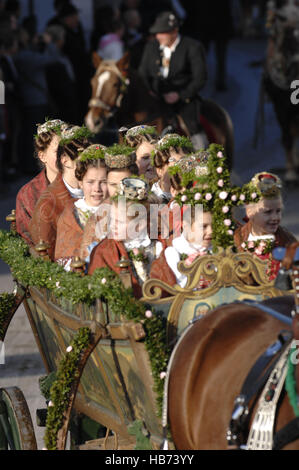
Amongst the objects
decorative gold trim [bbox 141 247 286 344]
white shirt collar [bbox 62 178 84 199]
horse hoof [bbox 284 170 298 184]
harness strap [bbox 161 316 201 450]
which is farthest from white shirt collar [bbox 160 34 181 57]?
harness strap [bbox 161 316 201 450]

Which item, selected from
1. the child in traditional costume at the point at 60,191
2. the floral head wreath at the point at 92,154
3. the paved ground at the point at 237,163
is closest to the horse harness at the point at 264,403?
the paved ground at the point at 237,163

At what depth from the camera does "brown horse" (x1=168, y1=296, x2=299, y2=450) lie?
4.20 m

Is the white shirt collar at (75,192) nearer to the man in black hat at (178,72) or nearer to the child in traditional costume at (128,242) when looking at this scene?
the child in traditional costume at (128,242)

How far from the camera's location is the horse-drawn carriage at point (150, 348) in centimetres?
429

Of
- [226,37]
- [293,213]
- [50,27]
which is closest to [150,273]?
[293,213]

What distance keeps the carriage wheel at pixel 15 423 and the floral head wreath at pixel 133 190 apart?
102 cm

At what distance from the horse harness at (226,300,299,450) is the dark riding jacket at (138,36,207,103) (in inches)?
304

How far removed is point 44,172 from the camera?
6.82 metres

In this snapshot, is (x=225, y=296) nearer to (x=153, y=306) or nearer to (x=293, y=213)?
(x=153, y=306)

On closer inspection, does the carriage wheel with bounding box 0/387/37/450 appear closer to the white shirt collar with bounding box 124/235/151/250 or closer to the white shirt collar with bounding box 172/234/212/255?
the white shirt collar with bounding box 124/235/151/250

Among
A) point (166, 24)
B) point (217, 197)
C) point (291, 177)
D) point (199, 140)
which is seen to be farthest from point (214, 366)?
point (291, 177)

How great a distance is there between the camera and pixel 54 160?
668 cm

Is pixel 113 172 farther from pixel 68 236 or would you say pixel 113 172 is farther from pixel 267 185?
pixel 267 185

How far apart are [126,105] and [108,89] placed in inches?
11.0
